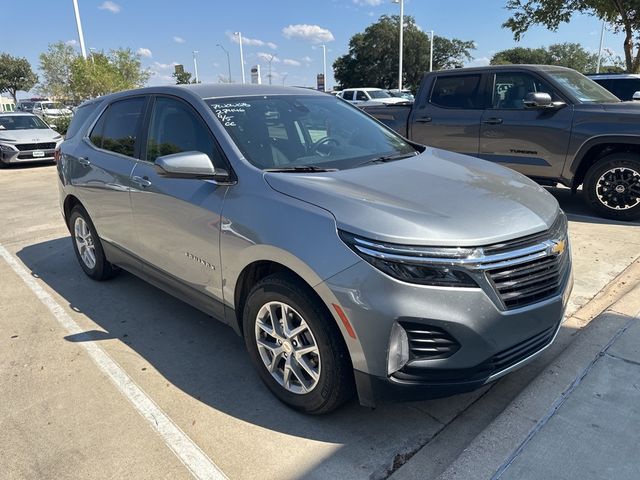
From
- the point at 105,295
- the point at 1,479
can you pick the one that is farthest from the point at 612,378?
the point at 105,295

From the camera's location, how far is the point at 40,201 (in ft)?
30.2

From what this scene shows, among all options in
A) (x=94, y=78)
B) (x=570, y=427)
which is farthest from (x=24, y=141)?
(x=570, y=427)

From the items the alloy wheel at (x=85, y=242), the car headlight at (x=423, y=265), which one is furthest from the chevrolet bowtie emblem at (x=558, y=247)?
the alloy wheel at (x=85, y=242)

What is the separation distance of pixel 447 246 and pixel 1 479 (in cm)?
241

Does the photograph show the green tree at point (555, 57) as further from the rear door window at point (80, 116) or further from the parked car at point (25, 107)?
the rear door window at point (80, 116)

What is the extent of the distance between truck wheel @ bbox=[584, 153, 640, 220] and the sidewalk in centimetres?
362

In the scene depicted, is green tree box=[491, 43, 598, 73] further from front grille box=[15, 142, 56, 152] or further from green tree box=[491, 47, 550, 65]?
front grille box=[15, 142, 56, 152]

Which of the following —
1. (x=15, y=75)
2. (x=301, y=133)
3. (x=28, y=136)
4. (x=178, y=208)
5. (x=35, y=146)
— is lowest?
(x=35, y=146)

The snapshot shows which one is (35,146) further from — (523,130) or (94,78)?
(523,130)

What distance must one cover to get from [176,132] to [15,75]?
6051 centimetres

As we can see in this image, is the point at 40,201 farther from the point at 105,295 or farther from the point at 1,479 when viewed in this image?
the point at 1,479

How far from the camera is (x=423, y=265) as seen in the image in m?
2.23

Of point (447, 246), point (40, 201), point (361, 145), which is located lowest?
point (40, 201)

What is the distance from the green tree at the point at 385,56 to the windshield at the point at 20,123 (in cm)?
4976
